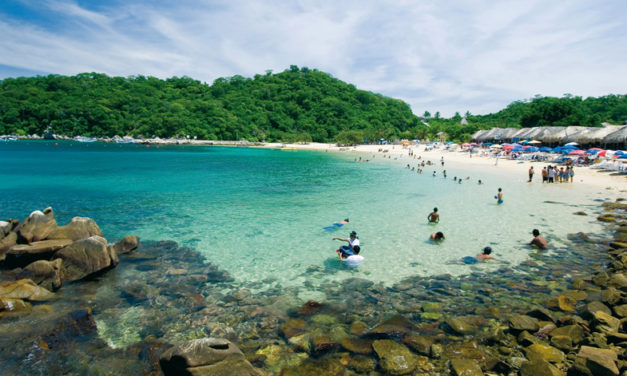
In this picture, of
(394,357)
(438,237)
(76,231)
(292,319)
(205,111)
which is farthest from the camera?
(205,111)

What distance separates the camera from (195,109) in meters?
132

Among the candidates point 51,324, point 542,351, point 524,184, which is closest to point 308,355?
point 542,351

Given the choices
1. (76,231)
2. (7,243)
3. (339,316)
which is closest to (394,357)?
(339,316)

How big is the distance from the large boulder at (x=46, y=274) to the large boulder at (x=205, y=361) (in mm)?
6213

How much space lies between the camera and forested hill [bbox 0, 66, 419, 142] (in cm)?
11975

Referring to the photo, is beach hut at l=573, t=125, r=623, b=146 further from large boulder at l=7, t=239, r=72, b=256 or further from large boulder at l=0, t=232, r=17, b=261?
large boulder at l=0, t=232, r=17, b=261

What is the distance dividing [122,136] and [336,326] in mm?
140716

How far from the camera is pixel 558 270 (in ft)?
33.7

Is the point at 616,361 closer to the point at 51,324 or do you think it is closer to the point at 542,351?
the point at 542,351

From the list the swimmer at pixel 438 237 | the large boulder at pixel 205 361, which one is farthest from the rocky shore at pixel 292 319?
the swimmer at pixel 438 237

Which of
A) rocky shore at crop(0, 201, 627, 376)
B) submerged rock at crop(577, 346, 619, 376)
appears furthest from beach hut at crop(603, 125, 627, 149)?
submerged rock at crop(577, 346, 619, 376)

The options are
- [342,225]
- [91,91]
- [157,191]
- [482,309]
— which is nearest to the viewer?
[482,309]

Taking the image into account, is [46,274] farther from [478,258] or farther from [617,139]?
[617,139]

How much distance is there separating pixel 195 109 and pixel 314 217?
130 m
